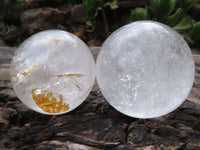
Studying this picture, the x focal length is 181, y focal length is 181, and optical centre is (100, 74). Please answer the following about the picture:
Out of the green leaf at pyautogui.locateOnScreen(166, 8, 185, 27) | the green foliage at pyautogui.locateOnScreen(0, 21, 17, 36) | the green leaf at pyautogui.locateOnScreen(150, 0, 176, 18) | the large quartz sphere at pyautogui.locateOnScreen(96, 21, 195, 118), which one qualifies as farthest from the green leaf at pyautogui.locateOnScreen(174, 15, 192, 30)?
the green foliage at pyautogui.locateOnScreen(0, 21, 17, 36)

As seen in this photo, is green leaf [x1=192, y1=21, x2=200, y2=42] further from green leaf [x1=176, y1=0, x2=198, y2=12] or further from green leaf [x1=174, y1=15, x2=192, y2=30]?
Result: green leaf [x1=176, y1=0, x2=198, y2=12]

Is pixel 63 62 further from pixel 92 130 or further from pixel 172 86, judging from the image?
pixel 172 86

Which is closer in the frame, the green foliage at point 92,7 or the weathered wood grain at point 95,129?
the weathered wood grain at point 95,129

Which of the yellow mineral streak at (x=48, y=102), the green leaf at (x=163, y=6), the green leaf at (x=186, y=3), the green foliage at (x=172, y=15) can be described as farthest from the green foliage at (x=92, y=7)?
the yellow mineral streak at (x=48, y=102)

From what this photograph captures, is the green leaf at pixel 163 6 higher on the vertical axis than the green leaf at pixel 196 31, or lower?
higher

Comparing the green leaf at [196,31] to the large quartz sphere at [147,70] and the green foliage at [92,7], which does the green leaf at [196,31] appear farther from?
the large quartz sphere at [147,70]
